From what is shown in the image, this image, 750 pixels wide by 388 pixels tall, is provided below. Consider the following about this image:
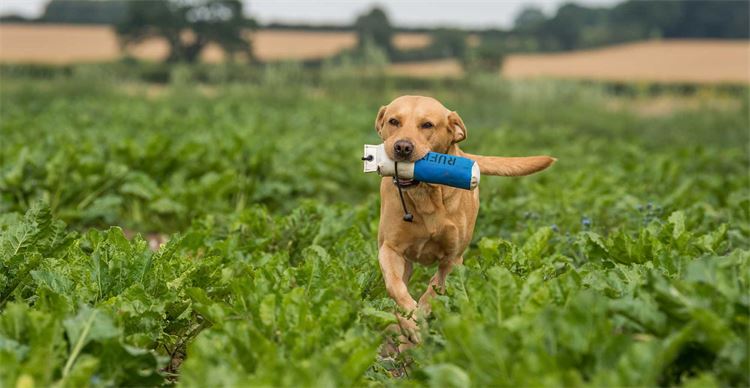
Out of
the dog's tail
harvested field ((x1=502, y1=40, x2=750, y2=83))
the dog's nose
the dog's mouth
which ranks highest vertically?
the dog's nose

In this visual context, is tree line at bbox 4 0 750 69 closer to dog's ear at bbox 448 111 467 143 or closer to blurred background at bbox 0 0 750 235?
blurred background at bbox 0 0 750 235

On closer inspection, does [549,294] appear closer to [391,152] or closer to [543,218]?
[391,152]

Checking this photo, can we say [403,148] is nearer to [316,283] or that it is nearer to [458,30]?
[316,283]

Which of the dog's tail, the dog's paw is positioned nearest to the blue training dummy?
the dog's tail

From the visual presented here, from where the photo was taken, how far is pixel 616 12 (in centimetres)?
7531

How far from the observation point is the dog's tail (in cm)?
412

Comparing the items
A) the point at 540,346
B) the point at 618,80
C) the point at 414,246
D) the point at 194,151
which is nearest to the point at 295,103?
the point at 194,151

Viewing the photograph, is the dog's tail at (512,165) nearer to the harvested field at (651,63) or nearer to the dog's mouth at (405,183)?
the dog's mouth at (405,183)

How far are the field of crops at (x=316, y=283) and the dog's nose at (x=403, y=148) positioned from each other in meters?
0.62

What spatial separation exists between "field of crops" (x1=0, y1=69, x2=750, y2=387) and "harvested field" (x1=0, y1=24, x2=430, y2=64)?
44.9m

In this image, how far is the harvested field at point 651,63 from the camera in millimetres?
48938

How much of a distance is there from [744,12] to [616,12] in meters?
10.9

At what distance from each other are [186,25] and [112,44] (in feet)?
24.5

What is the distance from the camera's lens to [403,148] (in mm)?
3904
